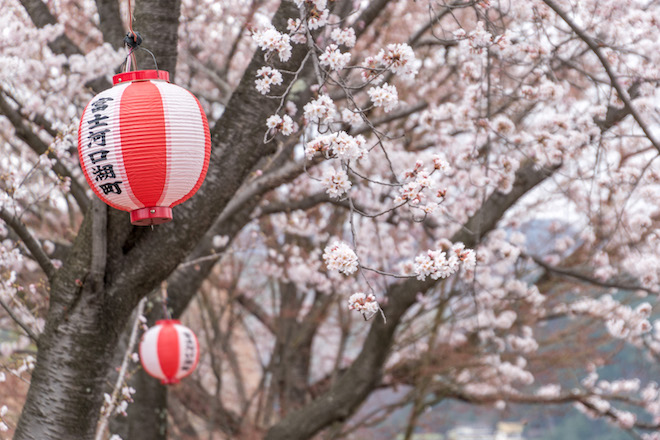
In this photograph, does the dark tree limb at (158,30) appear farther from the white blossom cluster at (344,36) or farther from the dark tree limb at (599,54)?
the dark tree limb at (599,54)

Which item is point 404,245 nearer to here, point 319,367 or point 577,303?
point 577,303

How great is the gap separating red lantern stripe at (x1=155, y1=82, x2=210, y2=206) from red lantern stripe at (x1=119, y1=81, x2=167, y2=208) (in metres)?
0.02

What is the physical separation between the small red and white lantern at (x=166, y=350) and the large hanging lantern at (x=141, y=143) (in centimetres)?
216

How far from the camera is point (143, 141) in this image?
202 cm

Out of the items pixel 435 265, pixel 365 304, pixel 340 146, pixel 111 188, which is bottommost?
pixel 365 304

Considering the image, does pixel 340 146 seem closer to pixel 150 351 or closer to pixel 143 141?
pixel 143 141

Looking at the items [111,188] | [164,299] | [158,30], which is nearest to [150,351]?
[164,299]

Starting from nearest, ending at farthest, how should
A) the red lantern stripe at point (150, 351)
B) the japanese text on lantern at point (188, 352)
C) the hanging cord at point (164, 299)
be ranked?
the red lantern stripe at point (150, 351) → the japanese text on lantern at point (188, 352) → the hanging cord at point (164, 299)

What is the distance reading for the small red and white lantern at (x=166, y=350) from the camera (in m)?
4.08

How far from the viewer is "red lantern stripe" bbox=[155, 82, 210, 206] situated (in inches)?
81.1

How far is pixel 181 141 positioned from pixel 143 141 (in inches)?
4.8

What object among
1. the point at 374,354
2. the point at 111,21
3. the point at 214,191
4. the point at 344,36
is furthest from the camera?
the point at 374,354

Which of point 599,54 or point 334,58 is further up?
point 599,54

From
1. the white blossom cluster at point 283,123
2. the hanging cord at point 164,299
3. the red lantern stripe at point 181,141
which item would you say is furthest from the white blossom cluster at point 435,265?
the hanging cord at point 164,299
